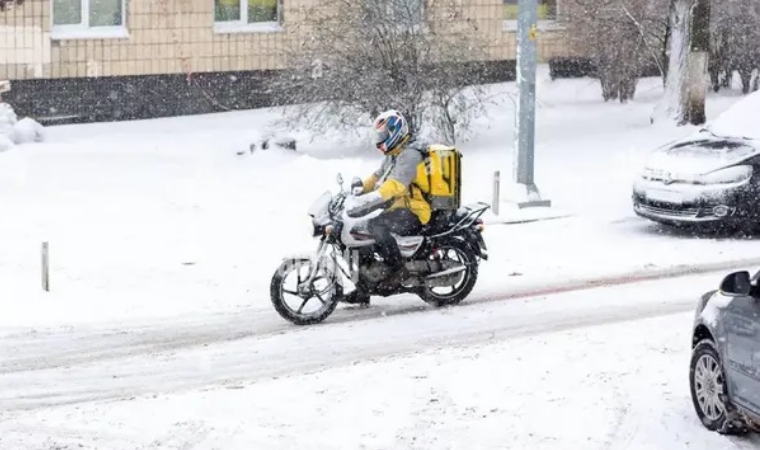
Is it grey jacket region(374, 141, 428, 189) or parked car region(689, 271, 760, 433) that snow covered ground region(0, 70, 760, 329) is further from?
parked car region(689, 271, 760, 433)

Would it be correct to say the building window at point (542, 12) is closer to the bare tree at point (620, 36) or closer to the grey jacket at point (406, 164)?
the bare tree at point (620, 36)

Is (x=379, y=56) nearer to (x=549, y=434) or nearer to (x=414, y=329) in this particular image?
(x=414, y=329)

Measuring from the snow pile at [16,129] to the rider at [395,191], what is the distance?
33.2 feet

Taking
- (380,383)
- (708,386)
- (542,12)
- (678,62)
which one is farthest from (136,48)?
(708,386)

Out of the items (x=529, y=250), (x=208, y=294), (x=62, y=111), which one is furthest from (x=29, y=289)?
(x=62, y=111)

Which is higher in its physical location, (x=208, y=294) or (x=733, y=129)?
(x=733, y=129)

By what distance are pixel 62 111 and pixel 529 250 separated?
34.9 feet

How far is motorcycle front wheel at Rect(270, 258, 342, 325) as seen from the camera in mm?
12688

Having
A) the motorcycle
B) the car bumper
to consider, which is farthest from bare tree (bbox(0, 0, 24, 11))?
the motorcycle

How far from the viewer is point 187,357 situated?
38.0ft

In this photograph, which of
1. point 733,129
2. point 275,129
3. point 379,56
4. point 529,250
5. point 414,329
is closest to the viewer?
point 414,329

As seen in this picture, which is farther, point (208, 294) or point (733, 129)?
point (733, 129)

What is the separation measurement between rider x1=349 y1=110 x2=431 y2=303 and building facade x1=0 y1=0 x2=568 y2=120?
9.64 m

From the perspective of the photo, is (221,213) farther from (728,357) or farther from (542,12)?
(542,12)
